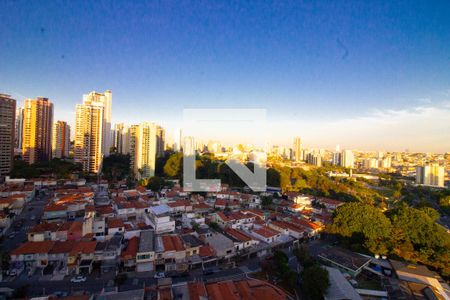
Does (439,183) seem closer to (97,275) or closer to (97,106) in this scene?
(97,275)

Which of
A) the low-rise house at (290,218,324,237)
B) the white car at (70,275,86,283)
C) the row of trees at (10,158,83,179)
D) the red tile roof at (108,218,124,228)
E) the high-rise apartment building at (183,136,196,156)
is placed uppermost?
the high-rise apartment building at (183,136,196,156)

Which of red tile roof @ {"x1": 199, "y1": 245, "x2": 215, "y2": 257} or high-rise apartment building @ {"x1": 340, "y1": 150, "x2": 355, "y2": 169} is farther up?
high-rise apartment building @ {"x1": 340, "y1": 150, "x2": 355, "y2": 169}

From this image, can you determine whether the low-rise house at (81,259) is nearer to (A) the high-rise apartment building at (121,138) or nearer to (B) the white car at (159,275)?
(B) the white car at (159,275)

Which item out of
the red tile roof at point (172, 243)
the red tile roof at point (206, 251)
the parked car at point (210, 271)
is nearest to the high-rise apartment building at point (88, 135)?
the red tile roof at point (172, 243)

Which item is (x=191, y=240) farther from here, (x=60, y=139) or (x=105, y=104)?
(x=60, y=139)

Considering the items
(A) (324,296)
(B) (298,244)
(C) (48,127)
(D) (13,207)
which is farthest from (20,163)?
(A) (324,296)

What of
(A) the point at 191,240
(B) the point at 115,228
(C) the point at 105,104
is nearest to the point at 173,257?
(A) the point at 191,240

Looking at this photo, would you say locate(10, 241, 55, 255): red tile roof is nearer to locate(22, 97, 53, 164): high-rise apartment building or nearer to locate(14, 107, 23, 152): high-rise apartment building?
locate(22, 97, 53, 164): high-rise apartment building

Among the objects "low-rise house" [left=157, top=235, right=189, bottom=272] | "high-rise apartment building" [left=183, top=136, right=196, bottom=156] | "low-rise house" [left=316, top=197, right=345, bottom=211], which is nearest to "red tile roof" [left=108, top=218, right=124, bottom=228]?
"low-rise house" [left=157, top=235, right=189, bottom=272]
